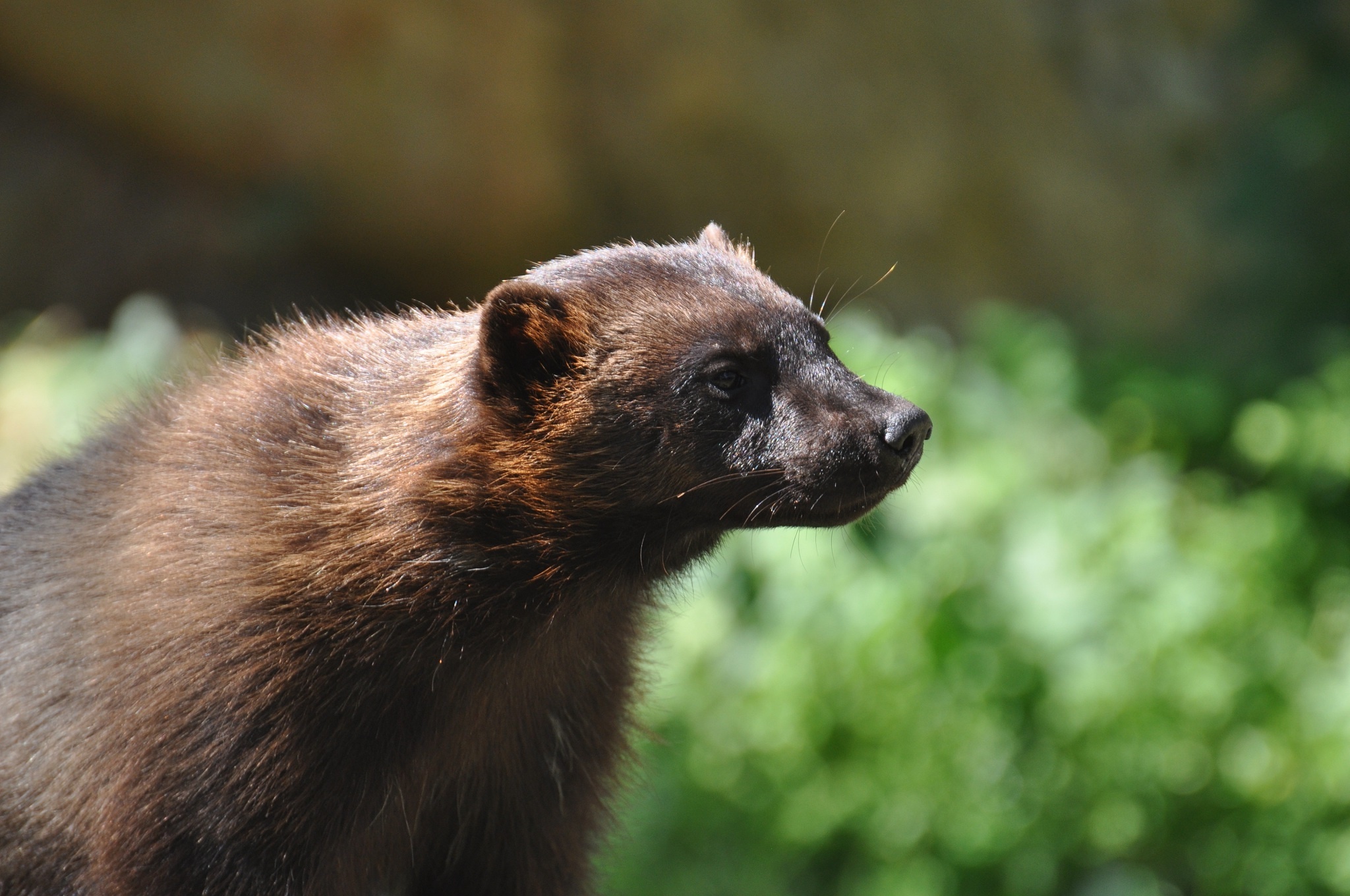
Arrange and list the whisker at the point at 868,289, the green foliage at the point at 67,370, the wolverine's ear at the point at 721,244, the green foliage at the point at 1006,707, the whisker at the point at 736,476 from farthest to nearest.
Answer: the green foliage at the point at 67,370 → the green foliage at the point at 1006,707 → the whisker at the point at 868,289 → the wolverine's ear at the point at 721,244 → the whisker at the point at 736,476

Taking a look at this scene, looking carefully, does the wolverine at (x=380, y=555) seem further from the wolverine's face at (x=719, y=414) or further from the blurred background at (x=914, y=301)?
the blurred background at (x=914, y=301)

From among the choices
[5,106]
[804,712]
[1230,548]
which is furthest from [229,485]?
[5,106]

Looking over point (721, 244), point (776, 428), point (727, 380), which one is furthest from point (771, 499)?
point (721, 244)

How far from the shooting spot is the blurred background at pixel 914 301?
4.83m

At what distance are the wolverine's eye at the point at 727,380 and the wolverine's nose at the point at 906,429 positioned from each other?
0.31 meters

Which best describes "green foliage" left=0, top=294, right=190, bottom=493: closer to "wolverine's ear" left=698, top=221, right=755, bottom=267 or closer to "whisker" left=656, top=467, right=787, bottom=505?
"wolverine's ear" left=698, top=221, right=755, bottom=267

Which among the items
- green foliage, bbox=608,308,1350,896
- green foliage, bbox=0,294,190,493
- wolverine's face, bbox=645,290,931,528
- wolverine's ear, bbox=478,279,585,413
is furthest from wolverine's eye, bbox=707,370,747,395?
green foliage, bbox=0,294,190,493

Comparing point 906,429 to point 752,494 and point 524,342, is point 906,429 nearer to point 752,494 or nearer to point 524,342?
point 752,494

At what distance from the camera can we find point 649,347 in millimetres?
2799

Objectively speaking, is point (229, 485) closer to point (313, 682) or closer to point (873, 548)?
point (313, 682)

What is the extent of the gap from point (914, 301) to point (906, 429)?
6909 millimetres

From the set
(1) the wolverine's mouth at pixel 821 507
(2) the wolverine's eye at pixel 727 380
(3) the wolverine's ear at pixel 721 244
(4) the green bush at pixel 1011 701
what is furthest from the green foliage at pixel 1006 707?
(2) the wolverine's eye at pixel 727 380

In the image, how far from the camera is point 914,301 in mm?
9469

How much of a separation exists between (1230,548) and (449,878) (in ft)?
12.2
